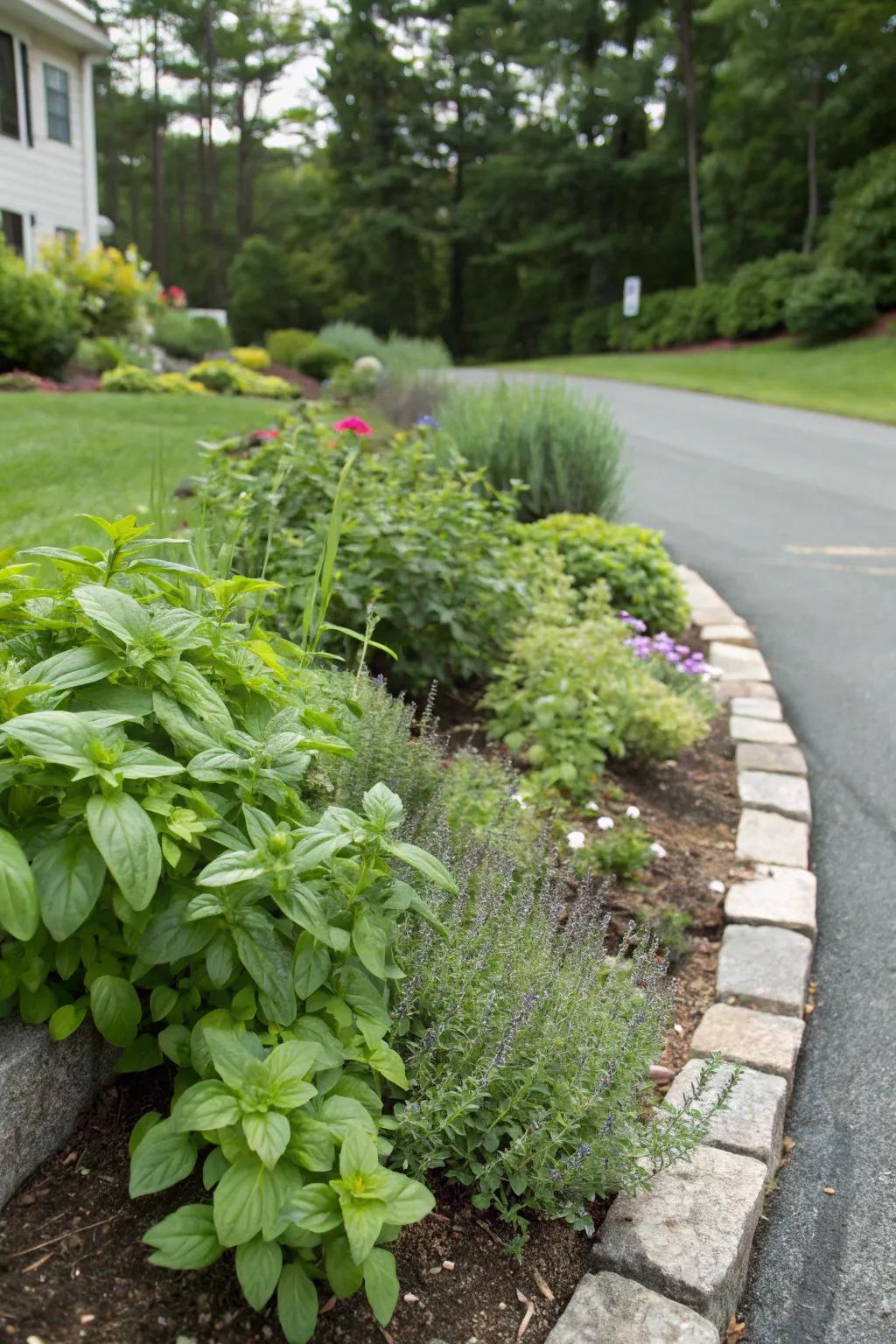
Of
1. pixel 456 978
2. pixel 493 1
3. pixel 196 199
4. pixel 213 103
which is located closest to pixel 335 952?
pixel 456 978

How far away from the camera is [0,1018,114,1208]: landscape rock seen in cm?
158

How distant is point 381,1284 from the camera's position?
142 centimetres

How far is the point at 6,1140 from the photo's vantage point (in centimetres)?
158

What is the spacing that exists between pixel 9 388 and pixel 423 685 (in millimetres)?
8478

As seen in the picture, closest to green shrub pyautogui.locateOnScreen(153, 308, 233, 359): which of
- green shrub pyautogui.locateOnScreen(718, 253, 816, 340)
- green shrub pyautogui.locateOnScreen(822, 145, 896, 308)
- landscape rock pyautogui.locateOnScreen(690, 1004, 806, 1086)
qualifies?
green shrub pyautogui.locateOnScreen(718, 253, 816, 340)

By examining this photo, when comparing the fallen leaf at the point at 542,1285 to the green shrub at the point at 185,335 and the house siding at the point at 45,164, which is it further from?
the green shrub at the point at 185,335

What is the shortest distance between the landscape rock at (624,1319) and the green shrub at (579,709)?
1.71m

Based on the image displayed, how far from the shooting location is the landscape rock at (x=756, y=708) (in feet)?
14.5

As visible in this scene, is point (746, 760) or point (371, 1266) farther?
point (746, 760)

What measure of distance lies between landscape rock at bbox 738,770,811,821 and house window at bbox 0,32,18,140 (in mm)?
16407

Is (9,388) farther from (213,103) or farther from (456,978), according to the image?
(213,103)

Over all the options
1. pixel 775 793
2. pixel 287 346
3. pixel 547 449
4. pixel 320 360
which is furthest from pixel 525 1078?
pixel 287 346

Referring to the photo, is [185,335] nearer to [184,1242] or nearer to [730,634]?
[730,634]

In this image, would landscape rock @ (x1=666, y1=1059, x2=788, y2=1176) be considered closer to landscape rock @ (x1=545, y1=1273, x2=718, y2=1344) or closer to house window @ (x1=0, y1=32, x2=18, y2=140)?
landscape rock @ (x1=545, y1=1273, x2=718, y2=1344)
